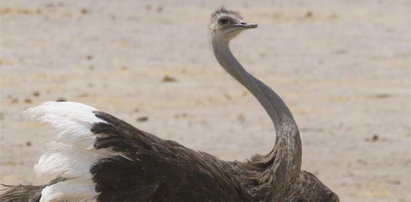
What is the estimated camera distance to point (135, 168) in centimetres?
771

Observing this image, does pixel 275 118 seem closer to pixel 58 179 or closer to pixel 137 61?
pixel 58 179

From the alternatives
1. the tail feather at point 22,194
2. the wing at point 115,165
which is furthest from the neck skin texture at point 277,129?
the tail feather at point 22,194

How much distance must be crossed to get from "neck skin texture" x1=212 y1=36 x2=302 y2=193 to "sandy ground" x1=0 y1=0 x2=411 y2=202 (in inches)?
89.2

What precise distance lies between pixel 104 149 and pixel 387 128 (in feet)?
18.8

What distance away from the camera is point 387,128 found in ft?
42.6

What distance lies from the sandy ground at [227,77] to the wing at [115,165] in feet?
8.83

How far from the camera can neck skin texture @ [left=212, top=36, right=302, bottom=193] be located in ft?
26.8

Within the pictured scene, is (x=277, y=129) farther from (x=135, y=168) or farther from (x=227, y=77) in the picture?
(x=227, y=77)

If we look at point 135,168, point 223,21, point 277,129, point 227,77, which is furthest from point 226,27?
point 227,77

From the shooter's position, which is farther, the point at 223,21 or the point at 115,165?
the point at 223,21

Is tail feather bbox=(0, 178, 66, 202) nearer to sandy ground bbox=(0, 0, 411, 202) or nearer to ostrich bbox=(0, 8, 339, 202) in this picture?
ostrich bbox=(0, 8, 339, 202)

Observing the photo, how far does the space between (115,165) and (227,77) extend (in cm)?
708

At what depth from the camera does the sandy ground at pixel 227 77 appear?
12078 mm

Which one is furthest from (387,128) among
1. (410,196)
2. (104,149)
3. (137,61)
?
(104,149)
